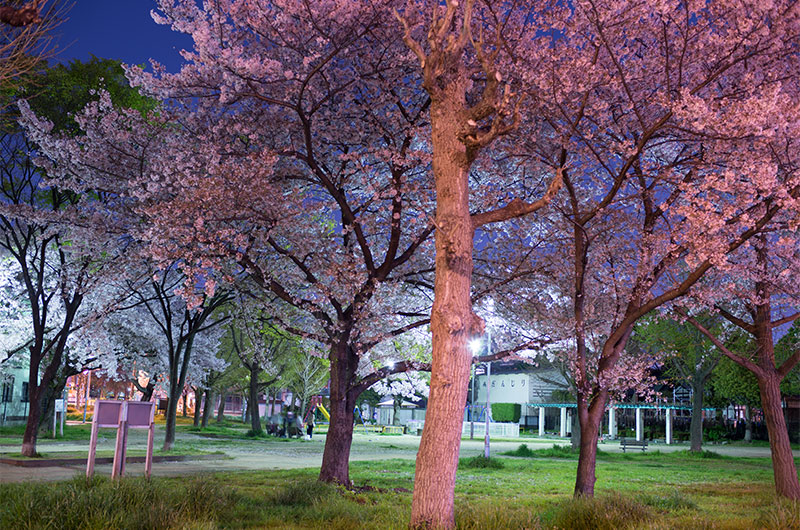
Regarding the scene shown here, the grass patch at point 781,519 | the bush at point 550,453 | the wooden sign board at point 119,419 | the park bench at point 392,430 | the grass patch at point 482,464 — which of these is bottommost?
the park bench at point 392,430

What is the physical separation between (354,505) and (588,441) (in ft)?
14.6

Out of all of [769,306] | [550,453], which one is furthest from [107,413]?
[550,453]

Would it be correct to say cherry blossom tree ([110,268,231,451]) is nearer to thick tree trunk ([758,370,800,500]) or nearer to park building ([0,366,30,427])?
thick tree trunk ([758,370,800,500])

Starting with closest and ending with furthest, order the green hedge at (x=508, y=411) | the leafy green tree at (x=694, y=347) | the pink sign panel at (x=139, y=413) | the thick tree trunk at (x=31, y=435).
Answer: the pink sign panel at (x=139, y=413)
the thick tree trunk at (x=31, y=435)
the leafy green tree at (x=694, y=347)
the green hedge at (x=508, y=411)

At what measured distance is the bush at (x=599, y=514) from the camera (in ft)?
27.5

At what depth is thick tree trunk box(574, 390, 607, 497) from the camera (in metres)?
12.2

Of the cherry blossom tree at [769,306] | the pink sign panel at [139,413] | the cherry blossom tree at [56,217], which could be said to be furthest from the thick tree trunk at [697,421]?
the pink sign panel at [139,413]

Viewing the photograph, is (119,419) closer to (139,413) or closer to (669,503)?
(139,413)

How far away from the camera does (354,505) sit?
10.5 m

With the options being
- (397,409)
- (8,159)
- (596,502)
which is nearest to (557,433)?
(397,409)

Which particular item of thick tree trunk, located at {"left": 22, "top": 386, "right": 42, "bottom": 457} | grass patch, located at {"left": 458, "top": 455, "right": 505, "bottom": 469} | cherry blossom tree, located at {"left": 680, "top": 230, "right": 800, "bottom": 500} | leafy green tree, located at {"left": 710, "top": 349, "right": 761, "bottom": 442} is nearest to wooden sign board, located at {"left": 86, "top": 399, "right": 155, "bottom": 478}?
thick tree trunk, located at {"left": 22, "top": 386, "right": 42, "bottom": 457}

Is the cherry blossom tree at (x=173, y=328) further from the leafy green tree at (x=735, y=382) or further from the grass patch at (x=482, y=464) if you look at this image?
the leafy green tree at (x=735, y=382)

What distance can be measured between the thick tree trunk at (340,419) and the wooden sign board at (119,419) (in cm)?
391

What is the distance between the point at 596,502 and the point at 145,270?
16.6m
